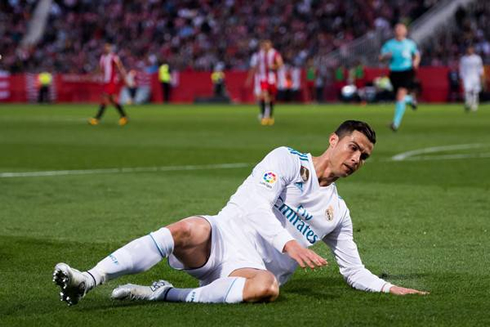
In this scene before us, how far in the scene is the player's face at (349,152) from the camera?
6.10 metres

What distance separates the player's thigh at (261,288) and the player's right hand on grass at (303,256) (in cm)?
25

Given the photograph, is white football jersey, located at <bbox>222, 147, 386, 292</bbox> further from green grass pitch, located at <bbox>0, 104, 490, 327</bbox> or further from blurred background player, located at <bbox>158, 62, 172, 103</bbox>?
blurred background player, located at <bbox>158, 62, 172, 103</bbox>

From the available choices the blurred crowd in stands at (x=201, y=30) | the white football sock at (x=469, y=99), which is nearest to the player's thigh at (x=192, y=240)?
the white football sock at (x=469, y=99)

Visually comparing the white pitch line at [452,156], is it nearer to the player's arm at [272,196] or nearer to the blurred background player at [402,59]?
the blurred background player at [402,59]

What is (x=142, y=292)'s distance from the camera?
6.05 meters

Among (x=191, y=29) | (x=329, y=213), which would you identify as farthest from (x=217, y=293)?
(x=191, y=29)

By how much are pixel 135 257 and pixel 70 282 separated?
1.40 feet

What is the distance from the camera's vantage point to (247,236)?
20.3ft

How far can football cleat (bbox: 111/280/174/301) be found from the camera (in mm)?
6004

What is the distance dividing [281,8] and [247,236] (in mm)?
48126

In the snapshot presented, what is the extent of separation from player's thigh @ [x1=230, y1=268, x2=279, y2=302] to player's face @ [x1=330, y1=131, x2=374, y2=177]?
74cm

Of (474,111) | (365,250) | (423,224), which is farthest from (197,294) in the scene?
(474,111)

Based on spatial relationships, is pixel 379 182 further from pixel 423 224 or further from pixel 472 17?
pixel 472 17

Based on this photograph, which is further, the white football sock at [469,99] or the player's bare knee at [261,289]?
the white football sock at [469,99]
